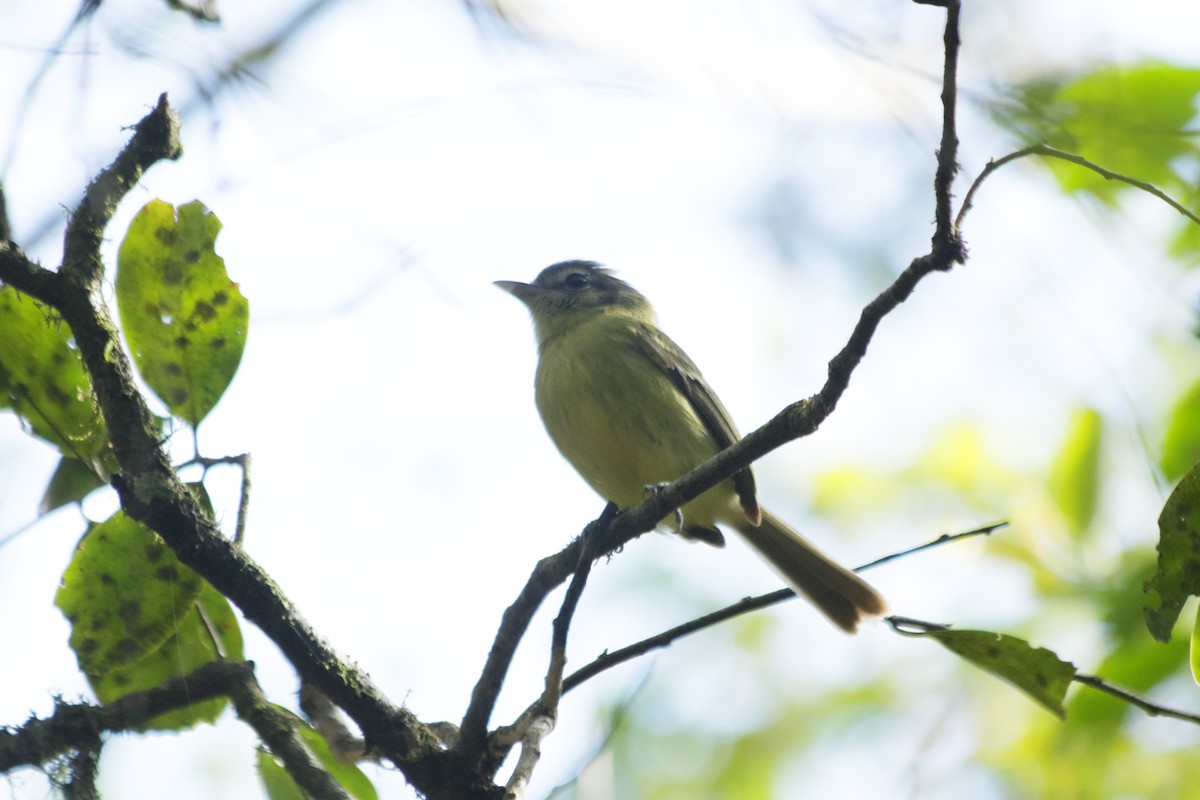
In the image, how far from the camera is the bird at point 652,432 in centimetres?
436

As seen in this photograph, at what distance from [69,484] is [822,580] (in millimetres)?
3262

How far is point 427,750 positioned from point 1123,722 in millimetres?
1899

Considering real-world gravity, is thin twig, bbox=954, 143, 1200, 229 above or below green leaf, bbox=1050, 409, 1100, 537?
below

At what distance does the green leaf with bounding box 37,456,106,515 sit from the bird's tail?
293cm

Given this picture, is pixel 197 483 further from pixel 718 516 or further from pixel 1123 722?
pixel 718 516

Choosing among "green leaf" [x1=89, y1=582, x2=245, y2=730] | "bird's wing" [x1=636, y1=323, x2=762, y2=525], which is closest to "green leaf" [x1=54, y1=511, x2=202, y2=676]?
"green leaf" [x1=89, y1=582, x2=245, y2=730]

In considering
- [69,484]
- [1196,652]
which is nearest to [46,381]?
[69,484]

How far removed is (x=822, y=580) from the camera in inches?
192

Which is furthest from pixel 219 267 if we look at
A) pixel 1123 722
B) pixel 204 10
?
pixel 1123 722

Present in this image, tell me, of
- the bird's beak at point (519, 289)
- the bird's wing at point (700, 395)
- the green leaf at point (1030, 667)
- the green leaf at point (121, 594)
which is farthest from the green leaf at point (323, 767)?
the bird's beak at point (519, 289)

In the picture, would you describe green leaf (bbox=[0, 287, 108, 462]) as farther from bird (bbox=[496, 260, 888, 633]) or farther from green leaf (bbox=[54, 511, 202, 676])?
bird (bbox=[496, 260, 888, 633])

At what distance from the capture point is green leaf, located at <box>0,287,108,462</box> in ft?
8.00

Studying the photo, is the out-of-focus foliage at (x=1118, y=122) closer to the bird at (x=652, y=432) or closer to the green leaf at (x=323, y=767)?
the bird at (x=652, y=432)

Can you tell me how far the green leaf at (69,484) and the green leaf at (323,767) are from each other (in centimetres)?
69
